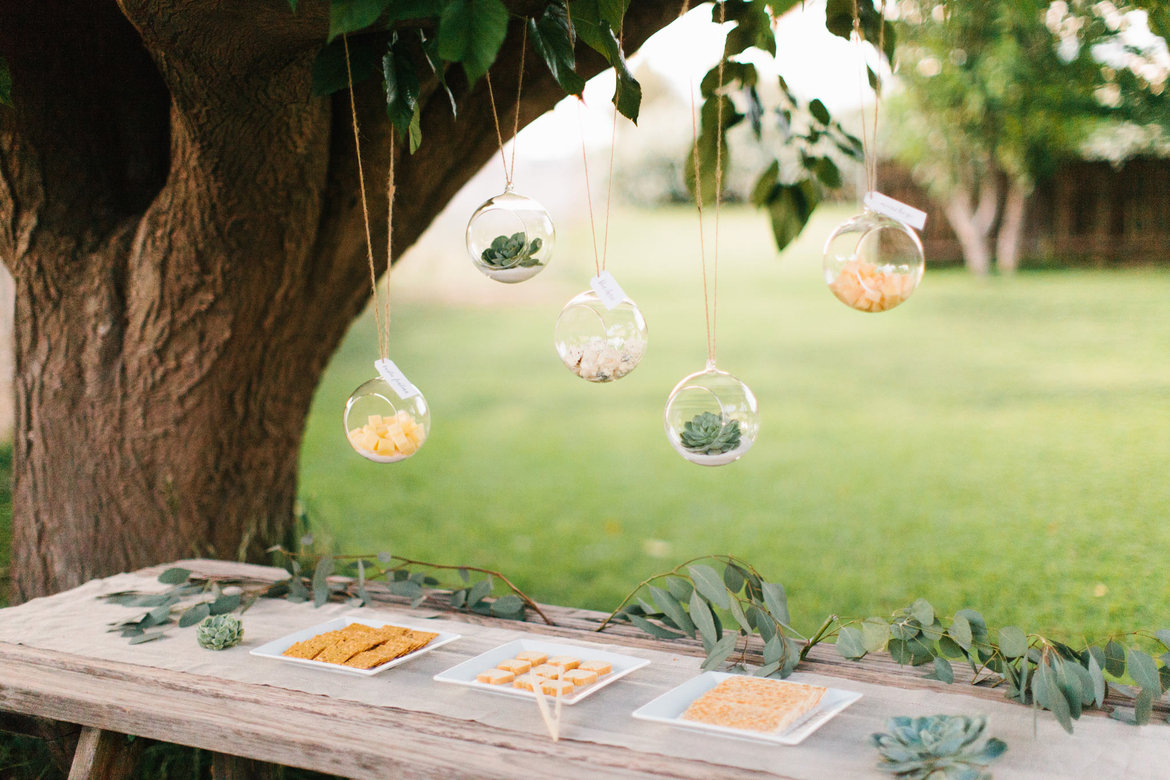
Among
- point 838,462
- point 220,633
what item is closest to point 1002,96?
point 838,462

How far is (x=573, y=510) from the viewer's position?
5.00 meters

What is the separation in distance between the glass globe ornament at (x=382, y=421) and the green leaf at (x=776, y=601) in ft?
2.10

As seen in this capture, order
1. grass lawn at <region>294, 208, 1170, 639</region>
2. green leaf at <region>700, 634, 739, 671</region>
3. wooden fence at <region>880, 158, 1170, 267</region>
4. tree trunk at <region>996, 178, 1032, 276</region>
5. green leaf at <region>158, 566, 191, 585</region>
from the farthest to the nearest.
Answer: tree trunk at <region>996, 178, 1032, 276</region> → wooden fence at <region>880, 158, 1170, 267</region> → grass lawn at <region>294, 208, 1170, 639</region> → green leaf at <region>158, 566, 191, 585</region> → green leaf at <region>700, 634, 739, 671</region>

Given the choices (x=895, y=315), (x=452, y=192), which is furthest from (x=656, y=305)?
(x=452, y=192)

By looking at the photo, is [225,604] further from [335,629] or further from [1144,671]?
[1144,671]

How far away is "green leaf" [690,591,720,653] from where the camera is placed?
1.61 metres

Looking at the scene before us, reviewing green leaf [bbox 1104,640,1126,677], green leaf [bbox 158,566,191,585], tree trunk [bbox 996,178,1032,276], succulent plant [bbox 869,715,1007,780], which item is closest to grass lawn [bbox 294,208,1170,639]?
tree trunk [bbox 996,178,1032,276]

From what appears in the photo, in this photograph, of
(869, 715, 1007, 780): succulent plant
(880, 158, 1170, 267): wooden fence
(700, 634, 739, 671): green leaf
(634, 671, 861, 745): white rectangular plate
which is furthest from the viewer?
(880, 158, 1170, 267): wooden fence

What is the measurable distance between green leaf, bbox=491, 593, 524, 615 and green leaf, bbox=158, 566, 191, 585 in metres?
0.66

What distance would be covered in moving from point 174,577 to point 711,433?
1.16 meters

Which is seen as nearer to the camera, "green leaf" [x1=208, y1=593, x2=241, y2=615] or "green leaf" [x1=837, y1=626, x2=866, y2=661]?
"green leaf" [x1=837, y1=626, x2=866, y2=661]

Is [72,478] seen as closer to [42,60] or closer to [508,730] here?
[42,60]

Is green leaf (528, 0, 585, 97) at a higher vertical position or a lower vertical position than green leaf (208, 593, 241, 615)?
higher

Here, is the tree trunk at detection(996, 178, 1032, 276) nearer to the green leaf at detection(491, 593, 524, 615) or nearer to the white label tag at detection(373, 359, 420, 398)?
the green leaf at detection(491, 593, 524, 615)
